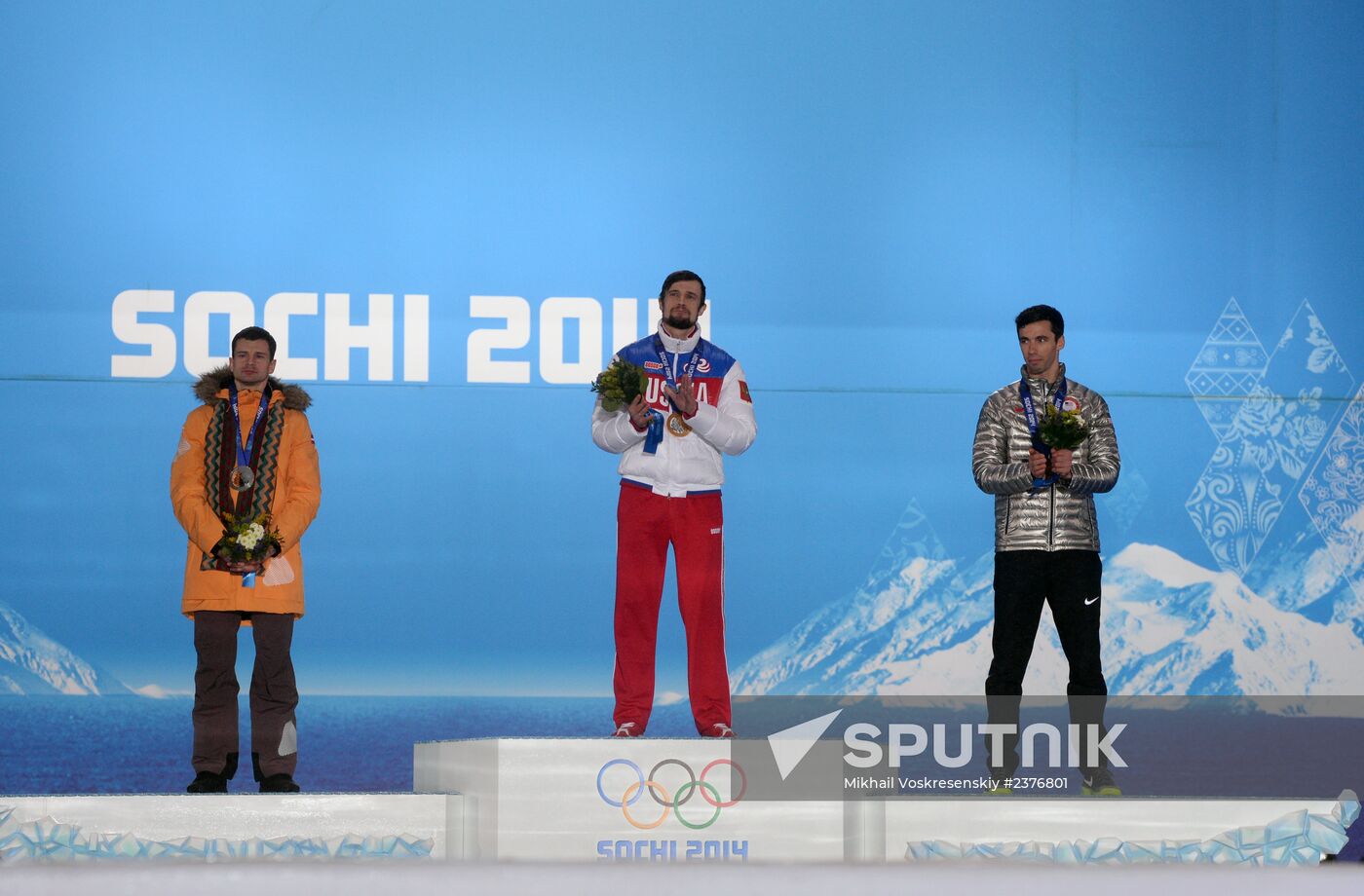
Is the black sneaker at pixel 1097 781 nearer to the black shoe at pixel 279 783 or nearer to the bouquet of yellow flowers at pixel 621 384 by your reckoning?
the bouquet of yellow flowers at pixel 621 384

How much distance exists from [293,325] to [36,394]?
94 centimetres

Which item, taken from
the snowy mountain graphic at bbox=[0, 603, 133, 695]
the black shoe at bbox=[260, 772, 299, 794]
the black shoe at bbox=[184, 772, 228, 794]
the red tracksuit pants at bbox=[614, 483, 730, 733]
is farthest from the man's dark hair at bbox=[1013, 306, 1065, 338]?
the snowy mountain graphic at bbox=[0, 603, 133, 695]

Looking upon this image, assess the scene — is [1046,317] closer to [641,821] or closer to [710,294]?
[710,294]

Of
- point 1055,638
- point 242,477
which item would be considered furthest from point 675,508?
point 1055,638

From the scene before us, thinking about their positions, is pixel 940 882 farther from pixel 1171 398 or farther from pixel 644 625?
pixel 1171 398

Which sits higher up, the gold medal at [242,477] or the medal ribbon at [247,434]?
the medal ribbon at [247,434]

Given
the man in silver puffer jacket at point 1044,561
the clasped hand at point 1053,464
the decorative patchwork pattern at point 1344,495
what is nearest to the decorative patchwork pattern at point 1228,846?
the man in silver puffer jacket at point 1044,561

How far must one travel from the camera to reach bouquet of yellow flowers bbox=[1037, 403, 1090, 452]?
13.0ft

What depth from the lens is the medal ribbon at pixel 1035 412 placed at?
4.05 metres

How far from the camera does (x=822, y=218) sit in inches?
217

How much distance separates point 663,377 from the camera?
4.28 m

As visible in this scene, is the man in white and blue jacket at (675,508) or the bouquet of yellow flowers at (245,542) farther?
the man in white and blue jacket at (675,508)

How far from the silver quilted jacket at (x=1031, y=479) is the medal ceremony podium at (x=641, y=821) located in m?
0.91

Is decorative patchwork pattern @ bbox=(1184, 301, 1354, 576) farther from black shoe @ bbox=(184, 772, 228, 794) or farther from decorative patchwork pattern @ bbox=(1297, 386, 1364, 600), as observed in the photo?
black shoe @ bbox=(184, 772, 228, 794)
